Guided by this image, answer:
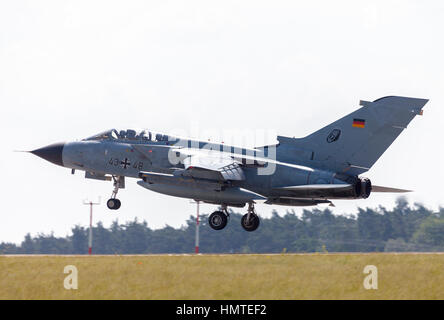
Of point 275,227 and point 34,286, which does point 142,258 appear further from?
point 275,227

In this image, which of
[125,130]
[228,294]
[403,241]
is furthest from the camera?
[403,241]

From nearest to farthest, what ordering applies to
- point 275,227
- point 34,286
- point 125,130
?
point 34,286
point 125,130
point 275,227

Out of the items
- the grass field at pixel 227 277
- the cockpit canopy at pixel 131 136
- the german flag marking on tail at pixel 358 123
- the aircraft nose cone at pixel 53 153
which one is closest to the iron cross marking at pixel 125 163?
the cockpit canopy at pixel 131 136

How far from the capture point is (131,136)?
29688 mm

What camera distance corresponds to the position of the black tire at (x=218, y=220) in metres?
28.2

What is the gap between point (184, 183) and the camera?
2723 cm

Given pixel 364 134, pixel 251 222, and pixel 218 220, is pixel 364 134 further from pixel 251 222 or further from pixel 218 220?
pixel 218 220

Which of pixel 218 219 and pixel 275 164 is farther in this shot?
pixel 218 219

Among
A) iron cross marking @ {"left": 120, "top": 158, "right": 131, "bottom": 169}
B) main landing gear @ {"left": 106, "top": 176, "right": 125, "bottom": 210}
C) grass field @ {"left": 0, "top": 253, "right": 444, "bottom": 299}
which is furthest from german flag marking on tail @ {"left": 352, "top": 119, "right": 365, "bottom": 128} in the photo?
main landing gear @ {"left": 106, "top": 176, "right": 125, "bottom": 210}

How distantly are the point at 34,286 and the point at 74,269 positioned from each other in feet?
4.67

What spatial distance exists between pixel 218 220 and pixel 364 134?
5.38 metres

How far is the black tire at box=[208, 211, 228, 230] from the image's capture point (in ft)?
92.6

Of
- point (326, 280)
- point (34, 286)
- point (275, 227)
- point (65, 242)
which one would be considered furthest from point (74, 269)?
point (65, 242)

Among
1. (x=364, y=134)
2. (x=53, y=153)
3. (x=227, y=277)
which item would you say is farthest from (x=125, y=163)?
(x=227, y=277)
